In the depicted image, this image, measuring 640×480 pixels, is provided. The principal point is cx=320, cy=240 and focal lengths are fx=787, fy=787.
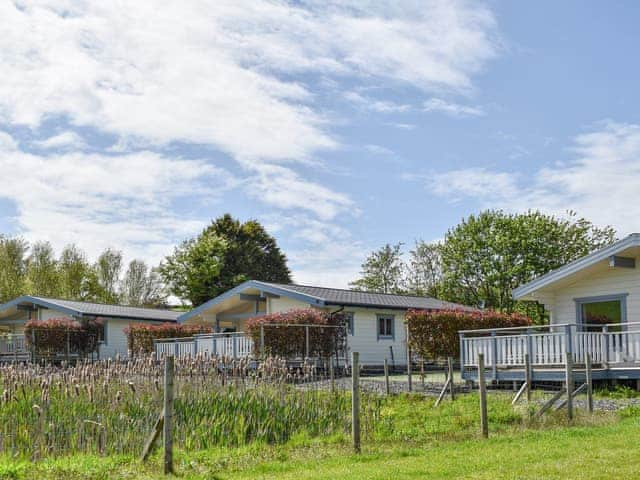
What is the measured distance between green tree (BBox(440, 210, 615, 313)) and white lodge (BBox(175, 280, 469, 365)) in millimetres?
8809

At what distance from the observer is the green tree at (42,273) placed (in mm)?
52562

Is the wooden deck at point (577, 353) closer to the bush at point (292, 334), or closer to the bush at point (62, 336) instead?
the bush at point (292, 334)

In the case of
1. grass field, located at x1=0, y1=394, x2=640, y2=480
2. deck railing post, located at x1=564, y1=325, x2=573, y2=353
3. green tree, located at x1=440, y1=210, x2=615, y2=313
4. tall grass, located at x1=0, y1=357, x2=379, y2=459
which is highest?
green tree, located at x1=440, y1=210, x2=615, y2=313

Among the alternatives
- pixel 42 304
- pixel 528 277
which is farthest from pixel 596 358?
pixel 42 304

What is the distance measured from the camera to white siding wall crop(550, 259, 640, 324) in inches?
817

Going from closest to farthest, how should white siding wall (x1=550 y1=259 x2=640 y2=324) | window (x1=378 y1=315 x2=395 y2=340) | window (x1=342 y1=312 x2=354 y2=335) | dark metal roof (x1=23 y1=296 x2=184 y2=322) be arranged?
white siding wall (x1=550 y1=259 x2=640 y2=324) → window (x1=342 y1=312 x2=354 y2=335) → window (x1=378 y1=315 x2=395 y2=340) → dark metal roof (x1=23 y1=296 x2=184 y2=322)

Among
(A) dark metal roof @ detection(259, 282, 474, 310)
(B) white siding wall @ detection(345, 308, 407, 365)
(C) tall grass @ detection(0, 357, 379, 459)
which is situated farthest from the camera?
(B) white siding wall @ detection(345, 308, 407, 365)

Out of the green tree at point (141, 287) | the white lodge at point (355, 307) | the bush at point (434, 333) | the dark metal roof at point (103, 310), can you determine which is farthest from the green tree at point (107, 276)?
the bush at point (434, 333)

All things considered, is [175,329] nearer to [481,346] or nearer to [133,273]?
[481,346]

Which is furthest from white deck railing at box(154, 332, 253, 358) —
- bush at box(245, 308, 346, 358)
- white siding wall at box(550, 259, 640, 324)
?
white siding wall at box(550, 259, 640, 324)

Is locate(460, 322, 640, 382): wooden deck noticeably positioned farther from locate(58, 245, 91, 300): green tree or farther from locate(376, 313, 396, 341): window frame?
locate(58, 245, 91, 300): green tree

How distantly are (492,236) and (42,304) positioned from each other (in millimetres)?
22972

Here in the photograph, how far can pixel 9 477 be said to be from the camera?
28.0ft

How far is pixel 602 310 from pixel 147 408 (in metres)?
14.8
